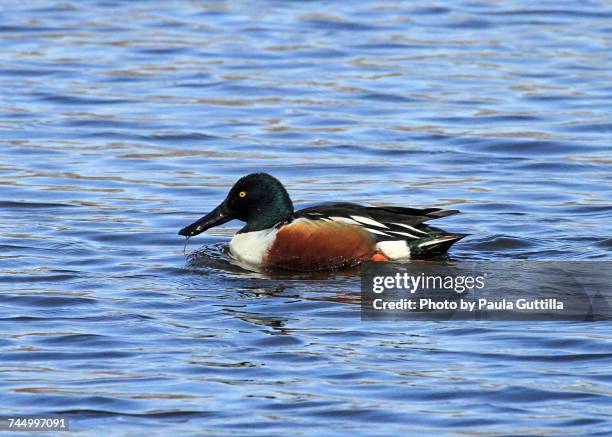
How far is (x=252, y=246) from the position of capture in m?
10.2

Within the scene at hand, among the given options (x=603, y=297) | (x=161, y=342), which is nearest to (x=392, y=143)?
(x=603, y=297)

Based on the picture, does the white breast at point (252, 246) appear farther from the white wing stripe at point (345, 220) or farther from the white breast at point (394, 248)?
the white breast at point (394, 248)

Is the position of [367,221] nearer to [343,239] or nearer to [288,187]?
[343,239]

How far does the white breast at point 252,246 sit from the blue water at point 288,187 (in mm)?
246

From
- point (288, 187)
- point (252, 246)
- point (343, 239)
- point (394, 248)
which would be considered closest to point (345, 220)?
point (343, 239)

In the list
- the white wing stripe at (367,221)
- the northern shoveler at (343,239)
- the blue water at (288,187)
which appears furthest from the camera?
the white wing stripe at (367,221)

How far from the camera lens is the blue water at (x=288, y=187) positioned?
7133 millimetres

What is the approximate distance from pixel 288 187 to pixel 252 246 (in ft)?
8.28

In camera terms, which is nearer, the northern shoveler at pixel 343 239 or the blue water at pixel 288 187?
the blue water at pixel 288 187

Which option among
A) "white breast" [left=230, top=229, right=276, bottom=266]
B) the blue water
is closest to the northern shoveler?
"white breast" [left=230, top=229, right=276, bottom=266]

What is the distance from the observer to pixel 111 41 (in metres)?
18.9

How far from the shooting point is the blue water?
23.4 feet

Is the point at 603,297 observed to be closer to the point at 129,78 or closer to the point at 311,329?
the point at 311,329

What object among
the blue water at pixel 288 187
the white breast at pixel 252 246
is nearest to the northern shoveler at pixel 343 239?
the white breast at pixel 252 246
